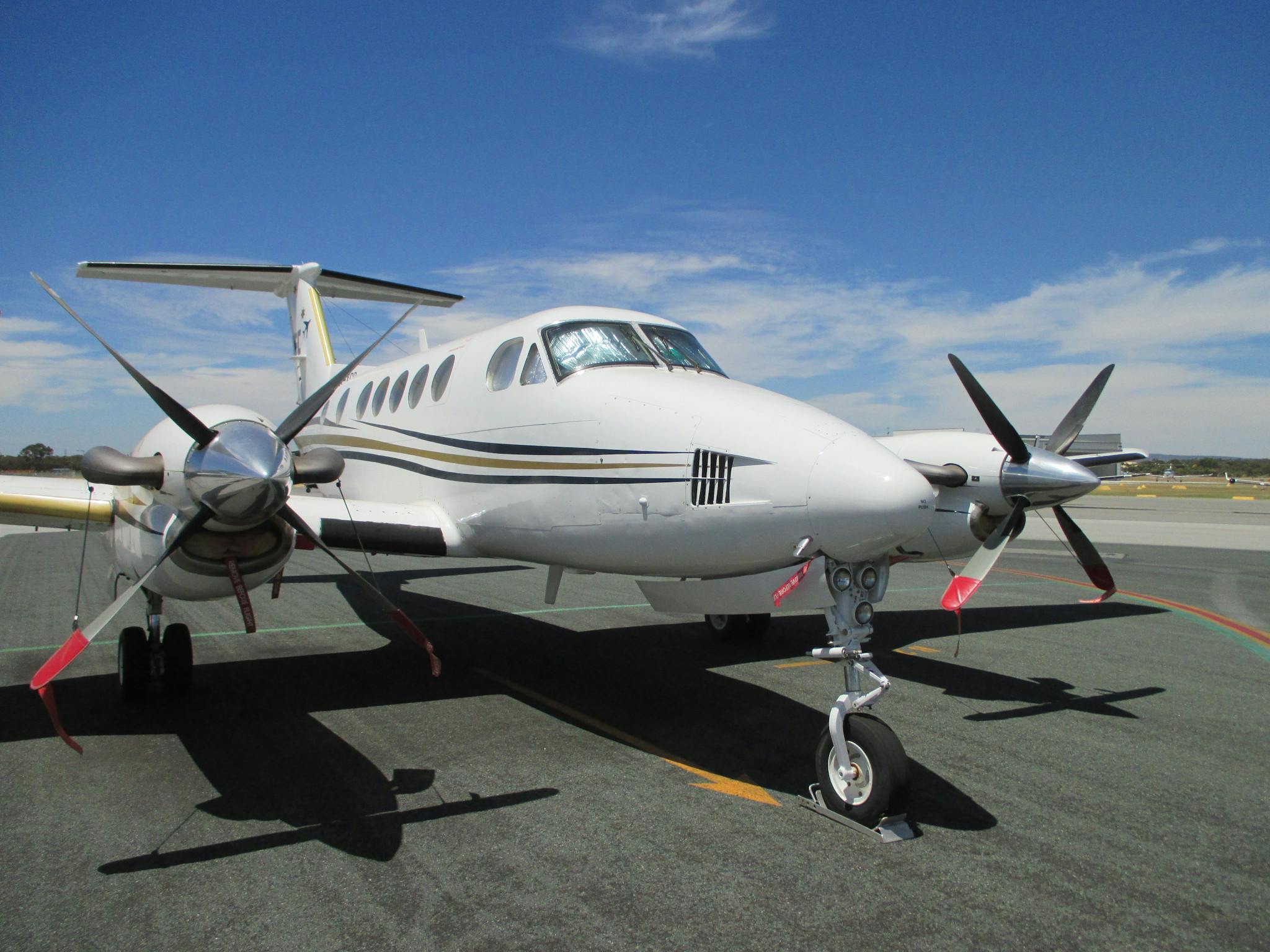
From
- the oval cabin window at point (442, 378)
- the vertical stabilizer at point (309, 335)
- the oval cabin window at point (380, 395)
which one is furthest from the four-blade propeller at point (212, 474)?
the vertical stabilizer at point (309, 335)

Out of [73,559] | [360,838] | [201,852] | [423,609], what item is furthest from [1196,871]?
[73,559]

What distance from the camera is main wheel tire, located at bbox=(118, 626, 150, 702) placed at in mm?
6965

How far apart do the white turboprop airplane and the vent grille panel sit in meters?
0.02

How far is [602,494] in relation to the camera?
5.81 meters

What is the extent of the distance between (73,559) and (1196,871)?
69.8ft

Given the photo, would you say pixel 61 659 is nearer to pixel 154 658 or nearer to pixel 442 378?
pixel 154 658

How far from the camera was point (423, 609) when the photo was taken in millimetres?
12094

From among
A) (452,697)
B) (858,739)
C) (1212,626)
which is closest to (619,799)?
(858,739)

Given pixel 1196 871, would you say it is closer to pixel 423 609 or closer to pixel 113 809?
pixel 113 809

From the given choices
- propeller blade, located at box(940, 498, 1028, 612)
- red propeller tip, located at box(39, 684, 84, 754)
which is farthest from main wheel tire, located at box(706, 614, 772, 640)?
red propeller tip, located at box(39, 684, 84, 754)

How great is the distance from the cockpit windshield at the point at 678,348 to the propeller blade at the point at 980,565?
2378mm

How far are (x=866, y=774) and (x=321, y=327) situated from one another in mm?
11400

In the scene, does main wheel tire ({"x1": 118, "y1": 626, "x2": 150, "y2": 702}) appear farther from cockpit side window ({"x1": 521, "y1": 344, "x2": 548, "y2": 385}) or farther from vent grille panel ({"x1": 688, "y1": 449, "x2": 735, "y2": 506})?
vent grille panel ({"x1": 688, "y1": 449, "x2": 735, "y2": 506})

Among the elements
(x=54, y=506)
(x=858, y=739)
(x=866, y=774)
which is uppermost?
(x=54, y=506)
